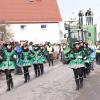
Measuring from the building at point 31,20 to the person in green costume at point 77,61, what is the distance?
41126mm

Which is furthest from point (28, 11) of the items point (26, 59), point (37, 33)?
point (26, 59)

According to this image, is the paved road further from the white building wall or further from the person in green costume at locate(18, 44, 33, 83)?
the white building wall

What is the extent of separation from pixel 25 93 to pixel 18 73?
8601 millimetres

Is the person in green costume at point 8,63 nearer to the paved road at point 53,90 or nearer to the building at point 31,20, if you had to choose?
the paved road at point 53,90

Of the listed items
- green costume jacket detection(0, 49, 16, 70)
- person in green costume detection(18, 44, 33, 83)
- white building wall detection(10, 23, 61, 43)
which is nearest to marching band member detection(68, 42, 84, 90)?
green costume jacket detection(0, 49, 16, 70)

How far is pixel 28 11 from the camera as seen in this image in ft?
197

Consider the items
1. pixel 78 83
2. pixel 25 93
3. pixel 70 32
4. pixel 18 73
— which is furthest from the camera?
pixel 70 32

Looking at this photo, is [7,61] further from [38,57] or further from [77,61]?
[38,57]

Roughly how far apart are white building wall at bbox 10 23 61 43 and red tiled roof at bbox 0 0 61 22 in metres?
0.87

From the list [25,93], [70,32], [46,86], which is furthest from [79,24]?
[25,93]

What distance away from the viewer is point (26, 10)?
60.2m

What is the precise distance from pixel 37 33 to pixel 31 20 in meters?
1.85

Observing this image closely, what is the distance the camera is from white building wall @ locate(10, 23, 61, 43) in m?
59.8

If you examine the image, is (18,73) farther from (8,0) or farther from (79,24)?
(8,0)
